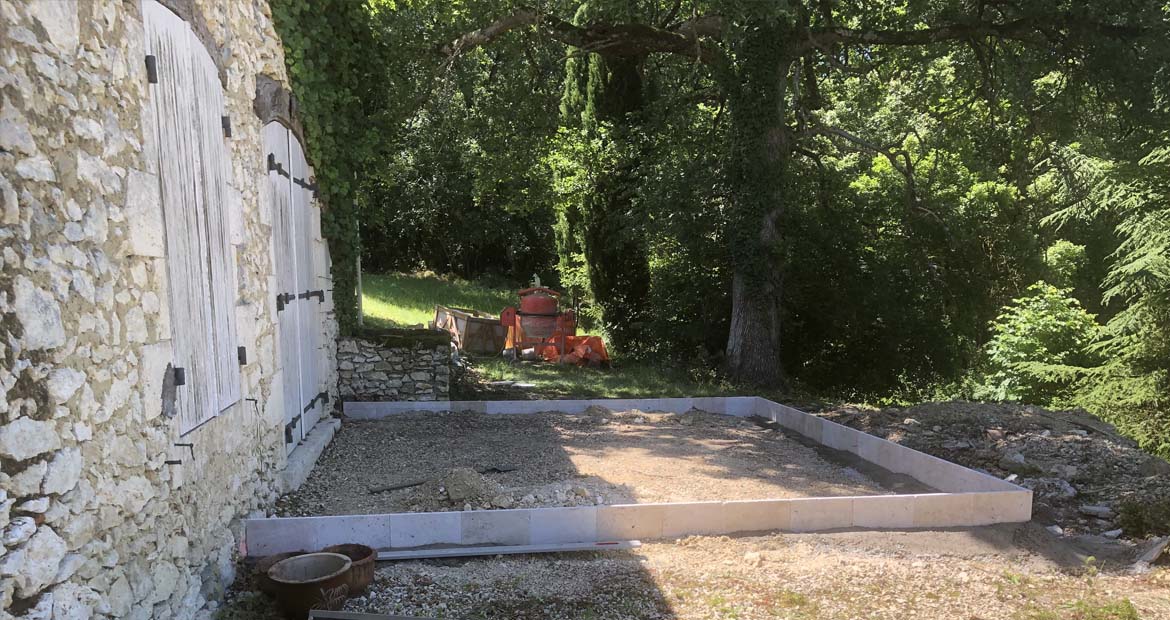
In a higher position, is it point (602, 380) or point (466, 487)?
point (466, 487)

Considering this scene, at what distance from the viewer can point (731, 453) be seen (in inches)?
281

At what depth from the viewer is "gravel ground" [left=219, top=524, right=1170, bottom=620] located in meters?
3.86

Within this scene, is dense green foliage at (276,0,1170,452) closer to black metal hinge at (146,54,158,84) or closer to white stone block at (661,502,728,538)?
black metal hinge at (146,54,158,84)

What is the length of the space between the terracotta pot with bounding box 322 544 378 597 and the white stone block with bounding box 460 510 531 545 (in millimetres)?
746

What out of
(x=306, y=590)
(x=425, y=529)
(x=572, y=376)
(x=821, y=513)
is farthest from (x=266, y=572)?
(x=572, y=376)

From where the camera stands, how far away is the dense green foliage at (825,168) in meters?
9.17

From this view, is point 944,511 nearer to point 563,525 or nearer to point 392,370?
point 563,525

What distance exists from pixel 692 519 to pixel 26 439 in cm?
377

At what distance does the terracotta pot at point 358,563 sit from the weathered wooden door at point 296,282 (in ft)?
6.20

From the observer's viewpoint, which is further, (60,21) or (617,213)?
(617,213)

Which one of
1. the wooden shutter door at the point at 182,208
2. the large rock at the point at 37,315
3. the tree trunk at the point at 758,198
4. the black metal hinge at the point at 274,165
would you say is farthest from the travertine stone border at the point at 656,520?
the tree trunk at the point at 758,198

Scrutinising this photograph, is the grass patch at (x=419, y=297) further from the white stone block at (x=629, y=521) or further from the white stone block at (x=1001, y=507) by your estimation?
the white stone block at (x=1001, y=507)

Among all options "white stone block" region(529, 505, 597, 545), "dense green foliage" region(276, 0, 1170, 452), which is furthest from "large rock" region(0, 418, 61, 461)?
"dense green foliage" region(276, 0, 1170, 452)

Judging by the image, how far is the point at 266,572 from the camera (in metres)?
3.74
